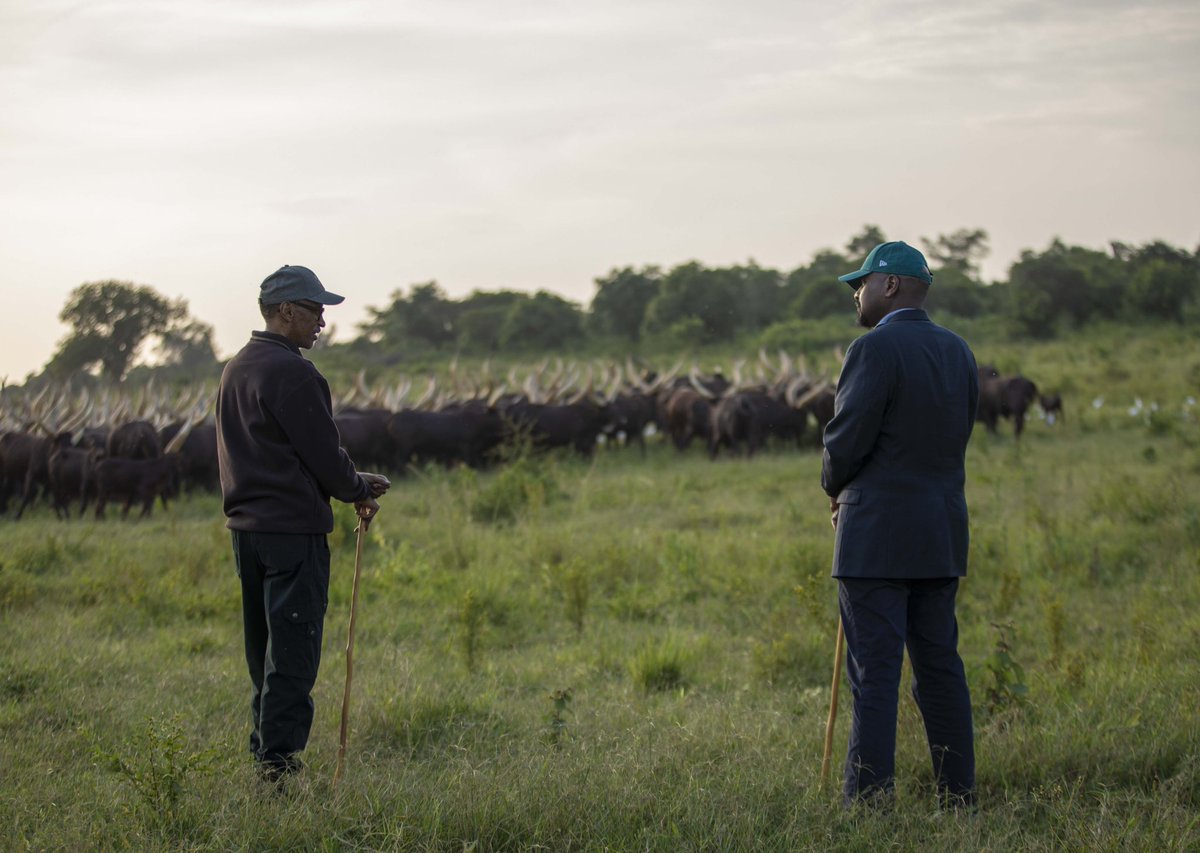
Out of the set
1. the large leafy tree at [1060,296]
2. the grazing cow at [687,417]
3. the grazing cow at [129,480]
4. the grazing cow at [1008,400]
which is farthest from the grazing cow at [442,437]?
the large leafy tree at [1060,296]

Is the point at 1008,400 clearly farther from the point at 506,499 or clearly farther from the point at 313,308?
the point at 313,308

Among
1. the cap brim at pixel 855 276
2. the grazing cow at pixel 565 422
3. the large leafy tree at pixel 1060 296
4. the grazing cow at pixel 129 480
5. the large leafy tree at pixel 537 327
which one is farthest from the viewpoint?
the large leafy tree at pixel 537 327

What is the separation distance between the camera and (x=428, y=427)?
53.8 feet

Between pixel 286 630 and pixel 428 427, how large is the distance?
12638 mm

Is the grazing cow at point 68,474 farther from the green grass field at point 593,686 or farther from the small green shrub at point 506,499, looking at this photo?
the small green shrub at point 506,499

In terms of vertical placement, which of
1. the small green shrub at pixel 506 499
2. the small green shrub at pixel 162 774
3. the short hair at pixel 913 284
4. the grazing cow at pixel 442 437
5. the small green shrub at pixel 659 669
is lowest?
the small green shrub at pixel 659 669

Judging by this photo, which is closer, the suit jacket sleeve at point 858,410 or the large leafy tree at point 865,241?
the suit jacket sleeve at point 858,410

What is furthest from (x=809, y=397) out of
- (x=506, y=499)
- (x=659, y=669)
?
(x=659, y=669)

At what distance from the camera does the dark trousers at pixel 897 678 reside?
3670 mm

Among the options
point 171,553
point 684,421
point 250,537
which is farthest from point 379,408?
point 250,537

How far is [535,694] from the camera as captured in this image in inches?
215

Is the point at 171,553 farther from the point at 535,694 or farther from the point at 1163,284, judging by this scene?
the point at 1163,284

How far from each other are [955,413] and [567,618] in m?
3.70

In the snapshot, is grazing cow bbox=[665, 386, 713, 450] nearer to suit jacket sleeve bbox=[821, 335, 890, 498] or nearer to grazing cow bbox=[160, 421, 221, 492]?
grazing cow bbox=[160, 421, 221, 492]
